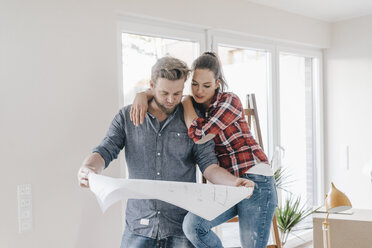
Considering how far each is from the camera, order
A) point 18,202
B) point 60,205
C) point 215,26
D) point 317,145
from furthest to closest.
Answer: point 317,145 → point 215,26 → point 60,205 → point 18,202

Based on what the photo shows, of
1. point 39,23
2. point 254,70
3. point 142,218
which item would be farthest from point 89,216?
point 254,70

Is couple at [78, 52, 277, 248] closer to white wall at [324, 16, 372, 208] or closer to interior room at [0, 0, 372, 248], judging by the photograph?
interior room at [0, 0, 372, 248]

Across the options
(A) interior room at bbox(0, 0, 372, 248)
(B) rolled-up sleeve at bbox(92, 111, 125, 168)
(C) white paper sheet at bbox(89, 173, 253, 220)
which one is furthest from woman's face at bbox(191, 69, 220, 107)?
(A) interior room at bbox(0, 0, 372, 248)

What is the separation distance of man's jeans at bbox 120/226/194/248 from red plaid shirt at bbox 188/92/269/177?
0.43 meters

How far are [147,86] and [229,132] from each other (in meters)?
1.16

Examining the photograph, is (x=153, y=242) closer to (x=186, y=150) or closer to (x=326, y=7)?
(x=186, y=150)

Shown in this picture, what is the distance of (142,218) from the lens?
1.96m

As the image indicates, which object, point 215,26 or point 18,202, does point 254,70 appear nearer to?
point 215,26

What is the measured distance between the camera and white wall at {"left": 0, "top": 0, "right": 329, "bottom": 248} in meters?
2.13

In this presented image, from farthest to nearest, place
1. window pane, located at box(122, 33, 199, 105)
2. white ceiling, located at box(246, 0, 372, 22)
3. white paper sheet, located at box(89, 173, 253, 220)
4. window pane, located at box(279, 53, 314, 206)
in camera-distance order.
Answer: window pane, located at box(279, 53, 314, 206) → white ceiling, located at box(246, 0, 372, 22) → window pane, located at box(122, 33, 199, 105) → white paper sheet, located at box(89, 173, 253, 220)

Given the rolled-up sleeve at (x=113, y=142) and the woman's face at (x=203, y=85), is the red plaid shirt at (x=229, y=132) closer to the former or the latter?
the woman's face at (x=203, y=85)

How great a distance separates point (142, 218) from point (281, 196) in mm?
2315

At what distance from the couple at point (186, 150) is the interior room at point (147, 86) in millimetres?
478

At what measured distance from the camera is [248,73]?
3658 millimetres
